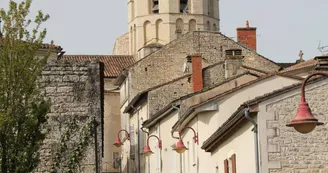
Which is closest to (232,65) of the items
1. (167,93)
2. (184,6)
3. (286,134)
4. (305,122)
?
(167,93)

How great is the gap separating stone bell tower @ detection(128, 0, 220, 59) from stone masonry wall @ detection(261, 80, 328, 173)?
211 feet

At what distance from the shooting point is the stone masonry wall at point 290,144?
28094 millimetres

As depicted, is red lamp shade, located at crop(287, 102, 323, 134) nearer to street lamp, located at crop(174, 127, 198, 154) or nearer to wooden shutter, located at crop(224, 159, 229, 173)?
wooden shutter, located at crop(224, 159, 229, 173)

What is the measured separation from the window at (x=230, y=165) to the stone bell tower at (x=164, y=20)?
6017cm

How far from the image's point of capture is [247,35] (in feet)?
233

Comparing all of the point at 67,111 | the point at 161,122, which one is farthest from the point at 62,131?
the point at 161,122

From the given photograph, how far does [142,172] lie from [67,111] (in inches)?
979

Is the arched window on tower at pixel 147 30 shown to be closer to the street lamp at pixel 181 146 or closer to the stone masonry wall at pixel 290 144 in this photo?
the street lamp at pixel 181 146

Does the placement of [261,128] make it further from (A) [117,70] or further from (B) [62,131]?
(A) [117,70]

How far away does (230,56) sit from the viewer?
50.4 metres

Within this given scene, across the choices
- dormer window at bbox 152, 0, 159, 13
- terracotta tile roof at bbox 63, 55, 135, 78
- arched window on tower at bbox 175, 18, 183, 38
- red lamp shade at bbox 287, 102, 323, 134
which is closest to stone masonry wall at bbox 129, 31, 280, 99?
terracotta tile roof at bbox 63, 55, 135, 78

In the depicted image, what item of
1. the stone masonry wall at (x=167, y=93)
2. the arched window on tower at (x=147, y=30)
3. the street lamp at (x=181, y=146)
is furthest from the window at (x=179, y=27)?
the street lamp at (x=181, y=146)

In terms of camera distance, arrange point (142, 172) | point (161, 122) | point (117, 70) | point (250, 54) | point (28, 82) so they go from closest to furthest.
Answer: point (28, 82), point (161, 122), point (142, 172), point (250, 54), point (117, 70)

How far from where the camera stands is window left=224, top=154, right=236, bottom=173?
3102 cm
